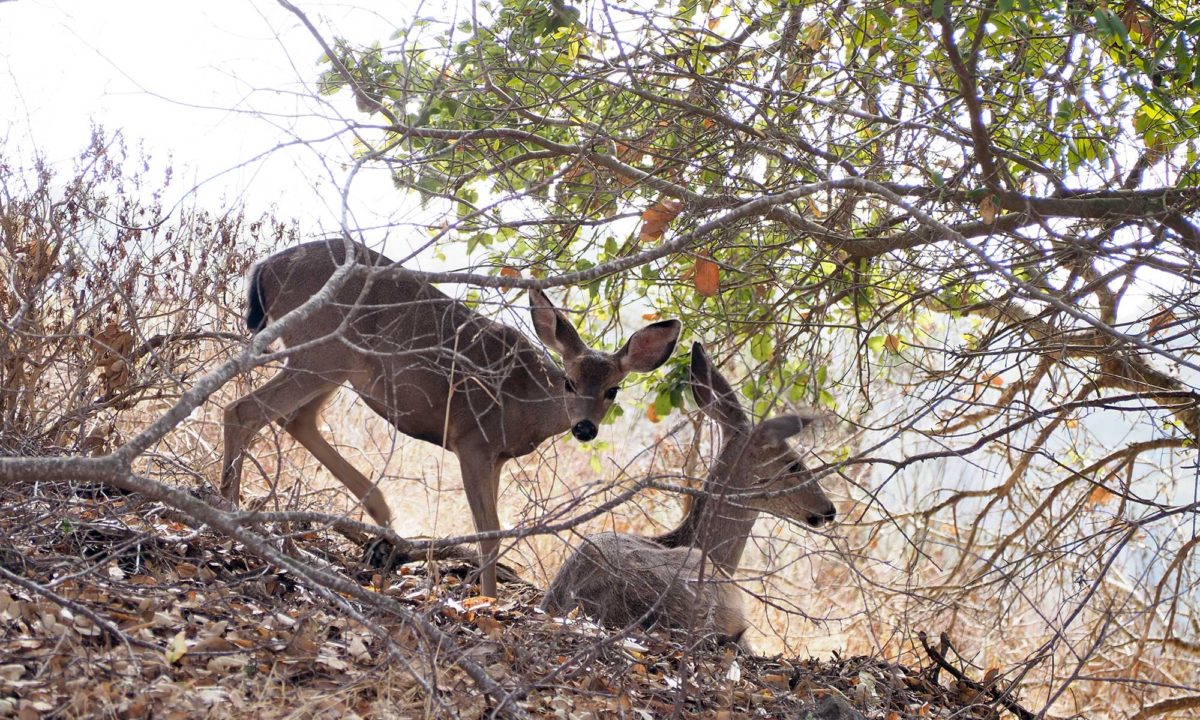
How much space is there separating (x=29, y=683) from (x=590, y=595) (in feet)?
8.87

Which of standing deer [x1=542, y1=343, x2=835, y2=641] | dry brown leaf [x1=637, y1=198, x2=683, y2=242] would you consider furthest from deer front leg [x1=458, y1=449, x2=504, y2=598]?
dry brown leaf [x1=637, y1=198, x2=683, y2=242]

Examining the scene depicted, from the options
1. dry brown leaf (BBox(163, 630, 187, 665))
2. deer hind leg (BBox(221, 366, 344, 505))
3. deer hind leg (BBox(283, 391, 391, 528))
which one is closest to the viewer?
dry brown leaf (BBox(163, 630, 187, 665))

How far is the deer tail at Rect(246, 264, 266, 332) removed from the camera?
6.57 meters

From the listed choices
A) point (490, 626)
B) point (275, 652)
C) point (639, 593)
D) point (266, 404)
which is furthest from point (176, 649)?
point (266, 404)

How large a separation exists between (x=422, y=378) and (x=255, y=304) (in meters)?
1.05

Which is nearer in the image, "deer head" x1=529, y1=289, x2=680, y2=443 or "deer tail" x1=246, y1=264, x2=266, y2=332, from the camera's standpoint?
"deer tail" x1=246, y1=264, x2=266, y2=332

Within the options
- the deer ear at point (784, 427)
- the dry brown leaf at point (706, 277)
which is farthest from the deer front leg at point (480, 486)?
the dry brown leaf at point (706, 277)

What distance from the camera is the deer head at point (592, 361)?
6801 millimetres

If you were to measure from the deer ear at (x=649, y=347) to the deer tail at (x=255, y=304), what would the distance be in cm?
202

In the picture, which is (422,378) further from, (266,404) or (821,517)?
(821,517)

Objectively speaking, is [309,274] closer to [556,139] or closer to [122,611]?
[556,139]

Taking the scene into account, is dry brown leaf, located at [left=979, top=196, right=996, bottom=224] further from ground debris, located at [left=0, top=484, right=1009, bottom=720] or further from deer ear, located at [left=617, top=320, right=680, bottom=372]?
ground debris, located at [left=0, top=484, right=1009, bottom=720]

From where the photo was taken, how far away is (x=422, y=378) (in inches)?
279

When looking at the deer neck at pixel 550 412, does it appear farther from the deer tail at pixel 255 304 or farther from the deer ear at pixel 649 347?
the deer tail at pixel 255 304
